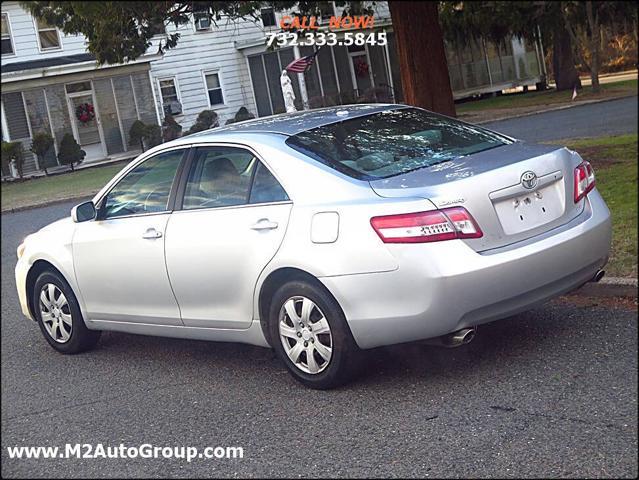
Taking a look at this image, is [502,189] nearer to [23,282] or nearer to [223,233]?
[223,233]

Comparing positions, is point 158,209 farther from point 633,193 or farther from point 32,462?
point 633,193

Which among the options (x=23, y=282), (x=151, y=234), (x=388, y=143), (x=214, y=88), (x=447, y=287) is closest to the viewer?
(x=447, y=287)

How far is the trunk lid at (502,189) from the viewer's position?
485 centimetres

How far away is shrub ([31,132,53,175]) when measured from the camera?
18.1 meters

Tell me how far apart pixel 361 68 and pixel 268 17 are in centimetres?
1095

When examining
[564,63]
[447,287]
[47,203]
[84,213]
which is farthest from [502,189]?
[564,63]

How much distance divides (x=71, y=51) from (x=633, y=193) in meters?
13.2

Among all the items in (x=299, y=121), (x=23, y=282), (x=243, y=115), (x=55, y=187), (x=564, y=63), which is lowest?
(x=564, y=63)

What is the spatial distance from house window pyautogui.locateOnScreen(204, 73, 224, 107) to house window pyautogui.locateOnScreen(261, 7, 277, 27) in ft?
7.21

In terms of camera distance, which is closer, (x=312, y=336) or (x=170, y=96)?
(x=312, y=336)

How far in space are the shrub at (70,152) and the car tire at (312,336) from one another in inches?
503

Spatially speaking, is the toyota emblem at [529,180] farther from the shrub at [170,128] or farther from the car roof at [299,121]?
the shrub at [170,128]

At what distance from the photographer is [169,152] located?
6.17 meters

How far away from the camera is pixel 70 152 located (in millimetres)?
18531
